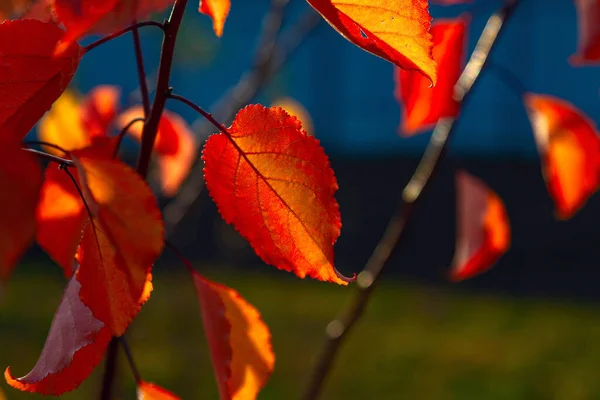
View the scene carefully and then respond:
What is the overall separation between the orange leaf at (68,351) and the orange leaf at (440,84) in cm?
25

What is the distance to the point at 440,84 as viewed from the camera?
19.3 inches

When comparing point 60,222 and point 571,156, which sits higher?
point 60,222

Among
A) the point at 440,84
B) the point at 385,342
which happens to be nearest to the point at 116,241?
the point at 440,84

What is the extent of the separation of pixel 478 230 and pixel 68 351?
0.38m

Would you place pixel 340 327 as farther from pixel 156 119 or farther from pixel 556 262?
pixel 556 262

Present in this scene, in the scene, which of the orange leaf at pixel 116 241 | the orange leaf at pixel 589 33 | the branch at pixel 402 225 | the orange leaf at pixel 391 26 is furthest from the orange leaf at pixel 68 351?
the orange leaf at pixel 589 33

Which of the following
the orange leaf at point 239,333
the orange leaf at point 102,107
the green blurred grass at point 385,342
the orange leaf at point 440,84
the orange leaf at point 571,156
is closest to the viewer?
the orange leaf at point 239,333

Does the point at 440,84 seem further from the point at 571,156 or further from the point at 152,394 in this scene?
the point at 152,394

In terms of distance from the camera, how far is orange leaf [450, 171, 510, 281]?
571 mm

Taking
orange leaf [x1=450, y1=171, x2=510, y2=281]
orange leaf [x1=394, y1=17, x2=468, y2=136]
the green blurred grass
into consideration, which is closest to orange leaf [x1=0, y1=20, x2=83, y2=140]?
orange leaf [x1=394, y1=17, x2=468, y2=136]

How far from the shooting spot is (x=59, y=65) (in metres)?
0.27

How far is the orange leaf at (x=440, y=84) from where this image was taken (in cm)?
48

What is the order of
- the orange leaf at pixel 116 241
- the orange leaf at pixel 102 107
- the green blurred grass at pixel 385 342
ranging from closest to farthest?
the orange leaf at pixel 116 241, the orange leaf at pixel 102 107, the green blurred grass at pixel 385 342

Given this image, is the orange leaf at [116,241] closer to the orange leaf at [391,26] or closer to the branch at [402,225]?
the orange leaf at [391,26]
